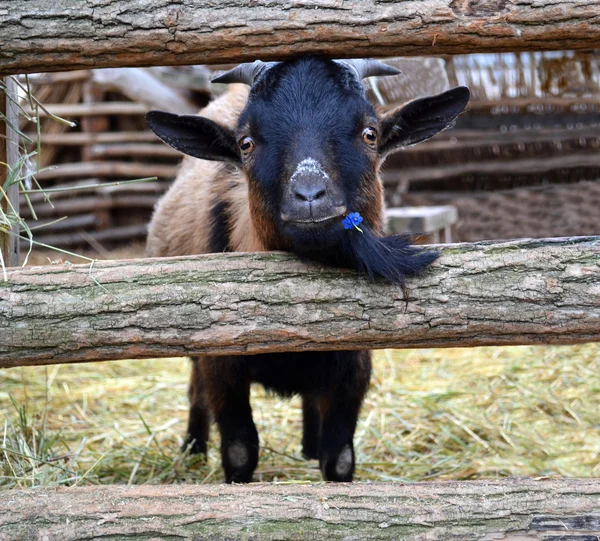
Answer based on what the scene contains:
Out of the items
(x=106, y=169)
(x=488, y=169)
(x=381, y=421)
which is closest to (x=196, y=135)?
(x=381, y=421)

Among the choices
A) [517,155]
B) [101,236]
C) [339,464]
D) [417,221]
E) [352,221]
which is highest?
[517,155]

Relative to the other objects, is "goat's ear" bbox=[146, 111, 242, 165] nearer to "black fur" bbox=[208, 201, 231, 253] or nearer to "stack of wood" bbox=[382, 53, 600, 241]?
"black fur" bbox=[208, 201, 231, 253]

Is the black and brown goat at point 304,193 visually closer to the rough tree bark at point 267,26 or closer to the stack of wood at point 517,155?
the rough tree bark at point 267,26

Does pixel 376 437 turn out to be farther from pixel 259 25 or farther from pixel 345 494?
pixel 259 25

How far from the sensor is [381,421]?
20.3 feet

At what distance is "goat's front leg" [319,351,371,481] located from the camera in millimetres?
4453

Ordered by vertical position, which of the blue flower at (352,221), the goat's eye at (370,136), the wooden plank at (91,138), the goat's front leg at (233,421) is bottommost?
the goat's front leg at (233,421)

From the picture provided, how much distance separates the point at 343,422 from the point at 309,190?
1766 mm

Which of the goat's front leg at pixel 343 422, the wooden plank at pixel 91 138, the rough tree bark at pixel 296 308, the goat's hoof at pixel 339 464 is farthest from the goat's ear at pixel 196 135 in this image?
the wooden plank at pixel 91 138

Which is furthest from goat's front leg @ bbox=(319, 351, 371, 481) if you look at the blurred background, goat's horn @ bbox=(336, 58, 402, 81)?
goat's horn @ bbox=(336, 58, 402, 81)

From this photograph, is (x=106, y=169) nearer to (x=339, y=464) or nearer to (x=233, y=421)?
(x=233, y=421)

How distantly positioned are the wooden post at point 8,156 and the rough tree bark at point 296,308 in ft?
2.26

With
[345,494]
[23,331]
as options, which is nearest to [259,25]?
[23,331]

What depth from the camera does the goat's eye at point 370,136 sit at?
3.81m
